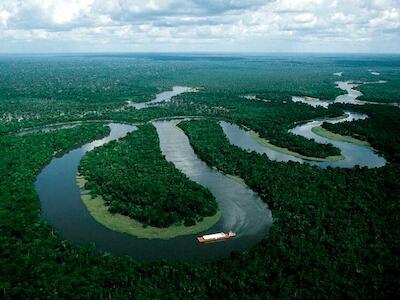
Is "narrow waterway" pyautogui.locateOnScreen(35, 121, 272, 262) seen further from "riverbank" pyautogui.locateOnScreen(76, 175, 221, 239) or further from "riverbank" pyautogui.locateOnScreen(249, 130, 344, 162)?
"riverbank" pyautogui.locateOnScreen(249, 130, 344, 162)

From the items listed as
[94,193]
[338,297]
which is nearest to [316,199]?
[338,297]

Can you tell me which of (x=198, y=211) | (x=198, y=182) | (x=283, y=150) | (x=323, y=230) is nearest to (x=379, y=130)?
(x=283, y=150)

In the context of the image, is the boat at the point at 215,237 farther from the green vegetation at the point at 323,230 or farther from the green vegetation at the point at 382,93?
the green vegetation at the point at 382,93

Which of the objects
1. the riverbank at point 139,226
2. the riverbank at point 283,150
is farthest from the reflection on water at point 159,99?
the riverbank at point 139,226

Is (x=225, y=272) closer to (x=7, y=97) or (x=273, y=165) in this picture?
(x=273, y=165)

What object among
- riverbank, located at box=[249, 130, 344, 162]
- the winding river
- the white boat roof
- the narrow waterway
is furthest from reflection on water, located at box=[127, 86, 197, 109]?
the white boat roof
